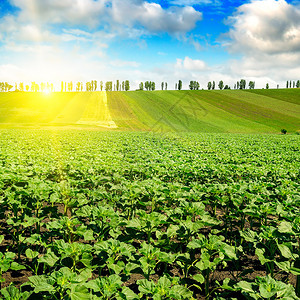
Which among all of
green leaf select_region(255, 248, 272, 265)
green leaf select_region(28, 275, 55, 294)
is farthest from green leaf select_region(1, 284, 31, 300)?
green leaf select_region(255, 248, 272, 265)

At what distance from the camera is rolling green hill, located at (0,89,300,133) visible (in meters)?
59.5

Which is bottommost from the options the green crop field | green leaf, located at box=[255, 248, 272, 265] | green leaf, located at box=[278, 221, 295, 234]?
the green crop field

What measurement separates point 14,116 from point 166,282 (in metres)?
75.7

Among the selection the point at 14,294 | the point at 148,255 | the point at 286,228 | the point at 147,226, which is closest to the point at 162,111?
the point at 147,226

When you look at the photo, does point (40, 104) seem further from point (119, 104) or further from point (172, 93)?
point (172, 93)

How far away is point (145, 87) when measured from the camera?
14500 centimetres

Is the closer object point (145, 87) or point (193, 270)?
point (193, 270)

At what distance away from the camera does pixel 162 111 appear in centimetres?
7438

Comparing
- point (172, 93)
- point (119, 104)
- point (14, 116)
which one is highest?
point (172, 93)

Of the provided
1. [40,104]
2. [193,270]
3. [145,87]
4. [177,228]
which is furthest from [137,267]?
[145,87]

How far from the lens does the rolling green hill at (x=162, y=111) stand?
5953 cm

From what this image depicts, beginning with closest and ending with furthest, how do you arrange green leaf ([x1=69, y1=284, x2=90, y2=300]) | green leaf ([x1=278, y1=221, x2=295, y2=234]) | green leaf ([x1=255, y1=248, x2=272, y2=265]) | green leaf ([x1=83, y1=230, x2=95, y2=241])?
green leaf ([x1=69, y1=284, x2=90, y2=300]) → green leaf ([x1=255, y1=248, x2=272, y2=265]) → green leaf ([x1=278, y1=221, x2=295, y2=234]) → green leaf ([x1=83, y1=230, x2=95, y2=241])

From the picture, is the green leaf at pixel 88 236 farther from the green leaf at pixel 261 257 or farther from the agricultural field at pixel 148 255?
the green leaf at pixel 261 257

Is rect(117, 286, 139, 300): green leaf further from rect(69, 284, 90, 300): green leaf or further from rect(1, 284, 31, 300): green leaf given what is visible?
rect(1, 284, 31, 300): green leaf
